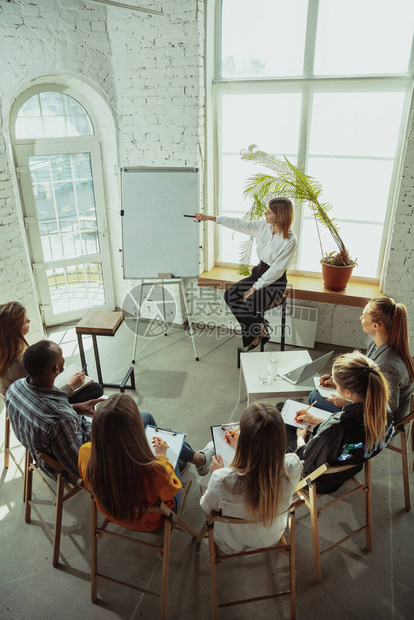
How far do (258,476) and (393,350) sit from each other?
50.5 inches

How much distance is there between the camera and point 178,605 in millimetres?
2211

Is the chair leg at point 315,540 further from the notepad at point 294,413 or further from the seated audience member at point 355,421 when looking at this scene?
the notepad at point 294,413

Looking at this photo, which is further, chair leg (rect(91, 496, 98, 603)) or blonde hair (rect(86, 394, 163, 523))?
chair leg (rect(91, 496, 98, 603))

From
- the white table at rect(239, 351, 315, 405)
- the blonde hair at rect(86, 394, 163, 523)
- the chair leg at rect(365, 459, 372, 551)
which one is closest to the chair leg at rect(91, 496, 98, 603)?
the blonde hair at rect(86, 394, 163, 523)

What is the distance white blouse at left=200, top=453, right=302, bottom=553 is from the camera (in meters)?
1.89

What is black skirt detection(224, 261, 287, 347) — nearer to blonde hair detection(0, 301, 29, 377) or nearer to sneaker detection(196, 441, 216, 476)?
sneaker detection(196, 441, 216, 476)

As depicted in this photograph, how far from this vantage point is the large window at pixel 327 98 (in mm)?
3801

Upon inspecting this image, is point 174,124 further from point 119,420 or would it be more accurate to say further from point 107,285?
point 119,420

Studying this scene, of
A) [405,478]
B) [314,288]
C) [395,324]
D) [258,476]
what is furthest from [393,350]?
[314,288]

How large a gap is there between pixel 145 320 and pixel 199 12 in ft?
10.3

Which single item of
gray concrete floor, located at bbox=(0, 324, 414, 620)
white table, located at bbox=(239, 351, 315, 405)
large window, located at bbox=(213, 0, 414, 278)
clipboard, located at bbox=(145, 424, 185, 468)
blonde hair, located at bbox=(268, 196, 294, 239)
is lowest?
gray concrete floor, located at bbox=(0, 324, 414, 620)

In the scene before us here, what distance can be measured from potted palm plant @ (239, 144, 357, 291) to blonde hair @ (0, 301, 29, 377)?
2497mm

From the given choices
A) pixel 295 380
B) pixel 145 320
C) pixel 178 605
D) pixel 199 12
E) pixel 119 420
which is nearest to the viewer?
pixel 119 420

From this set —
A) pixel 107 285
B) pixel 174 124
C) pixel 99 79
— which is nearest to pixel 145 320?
pixel 107 285
